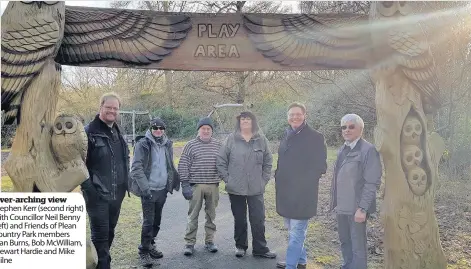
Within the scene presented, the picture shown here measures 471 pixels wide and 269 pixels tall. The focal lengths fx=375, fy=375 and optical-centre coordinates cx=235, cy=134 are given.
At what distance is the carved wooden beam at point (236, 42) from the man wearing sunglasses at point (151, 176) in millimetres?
819

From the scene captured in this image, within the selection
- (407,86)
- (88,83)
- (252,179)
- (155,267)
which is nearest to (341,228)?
(252,179)

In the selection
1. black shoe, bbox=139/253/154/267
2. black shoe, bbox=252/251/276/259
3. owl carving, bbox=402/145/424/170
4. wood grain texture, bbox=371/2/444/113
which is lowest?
black shoe, bbox=139/253/154/267

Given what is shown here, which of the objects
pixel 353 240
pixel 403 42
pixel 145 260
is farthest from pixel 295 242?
pixel 403 42

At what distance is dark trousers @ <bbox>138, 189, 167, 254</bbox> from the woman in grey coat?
0.48 metres

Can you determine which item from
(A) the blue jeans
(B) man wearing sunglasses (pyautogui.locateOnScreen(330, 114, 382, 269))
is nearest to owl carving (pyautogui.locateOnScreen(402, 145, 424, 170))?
(B) man wearing sunglasses (pyautogui.locateOnScreen(330, 114, 382, 269))

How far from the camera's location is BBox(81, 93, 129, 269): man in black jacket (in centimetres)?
216

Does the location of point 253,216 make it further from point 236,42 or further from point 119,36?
point 119,36

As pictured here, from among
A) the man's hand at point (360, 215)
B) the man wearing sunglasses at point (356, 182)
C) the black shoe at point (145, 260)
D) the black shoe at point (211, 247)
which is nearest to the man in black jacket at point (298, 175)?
the man wearing sunglasses at point (356, 182)

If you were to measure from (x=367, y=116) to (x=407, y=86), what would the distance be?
1.45m

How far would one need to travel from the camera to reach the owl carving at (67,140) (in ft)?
5.80

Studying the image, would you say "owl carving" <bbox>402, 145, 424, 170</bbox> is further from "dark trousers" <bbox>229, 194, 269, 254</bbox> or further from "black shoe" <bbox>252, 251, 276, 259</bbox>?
"black shoe" <bbox>252, 251, 276, 259</bbox>

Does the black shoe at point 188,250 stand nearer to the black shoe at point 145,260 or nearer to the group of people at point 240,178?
the group of people at point 240,178

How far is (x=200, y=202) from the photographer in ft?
9.21

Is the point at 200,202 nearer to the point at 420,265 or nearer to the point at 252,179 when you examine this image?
the point at 252,179
